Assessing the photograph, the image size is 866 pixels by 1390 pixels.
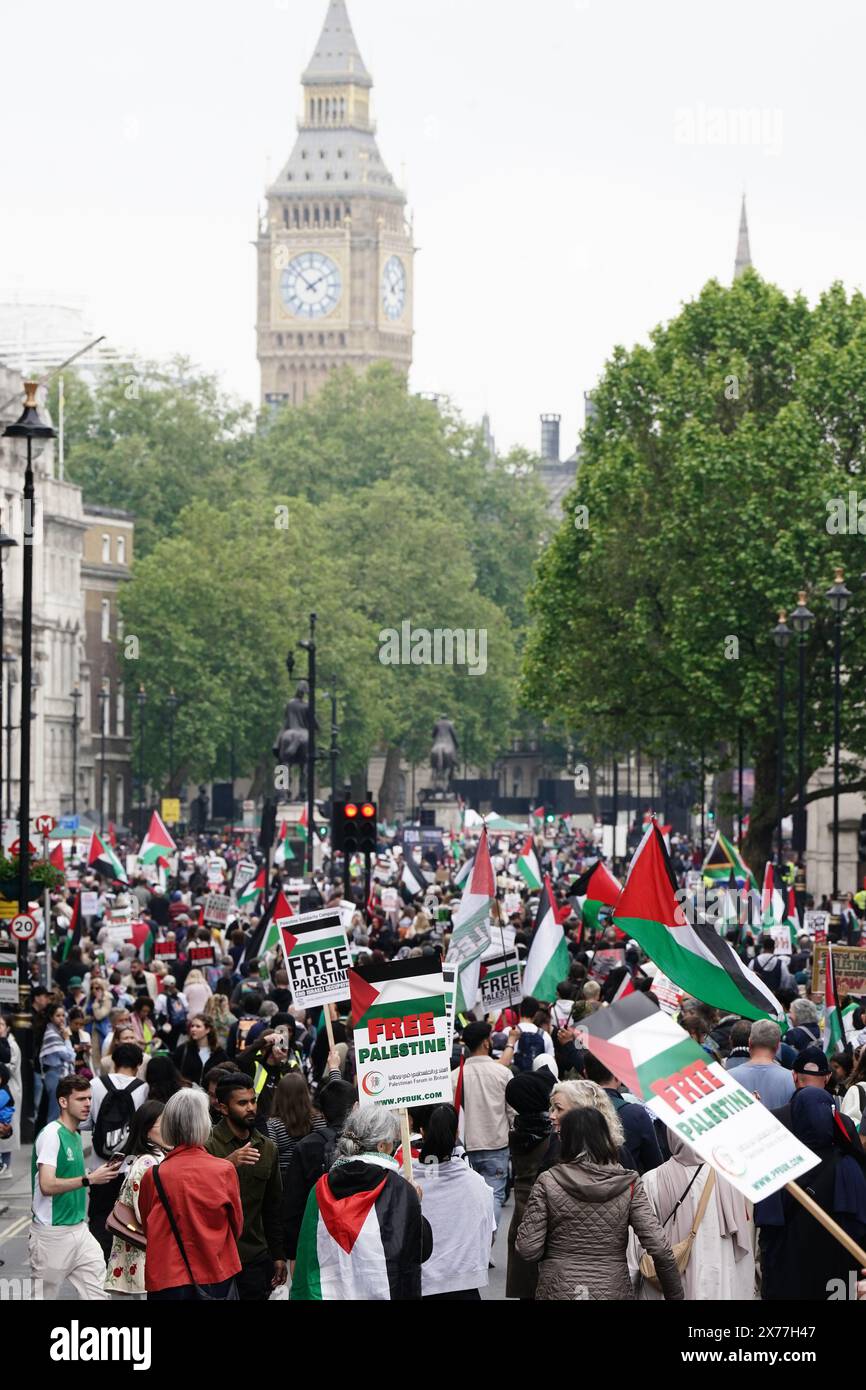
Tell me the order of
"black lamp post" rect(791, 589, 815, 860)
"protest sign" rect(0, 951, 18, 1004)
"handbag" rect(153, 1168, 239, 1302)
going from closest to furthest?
1. "handbag" rect(153, 1168, 239, 1302)
2. "protest sign" rect(0, 951, 18, 1004)
3. "black lamp post" rect(791, 589, 815, 860)

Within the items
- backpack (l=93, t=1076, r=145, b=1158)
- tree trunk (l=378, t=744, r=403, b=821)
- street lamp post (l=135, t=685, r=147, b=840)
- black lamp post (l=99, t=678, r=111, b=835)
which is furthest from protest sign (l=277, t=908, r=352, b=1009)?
tree trunk (l=378, t=744, r=403, b=821)

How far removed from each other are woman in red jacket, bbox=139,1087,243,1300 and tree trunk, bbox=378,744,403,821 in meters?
123

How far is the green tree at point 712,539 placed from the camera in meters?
57.6

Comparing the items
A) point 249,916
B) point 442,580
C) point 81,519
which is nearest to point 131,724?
point 81,519

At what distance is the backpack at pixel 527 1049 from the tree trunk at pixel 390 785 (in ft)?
380

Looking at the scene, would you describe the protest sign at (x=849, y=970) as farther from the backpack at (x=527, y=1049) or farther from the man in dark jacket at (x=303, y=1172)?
the man in dark jacket at (x=303, y=1172)

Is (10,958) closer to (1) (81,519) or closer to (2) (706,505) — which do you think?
(2) (706,505)

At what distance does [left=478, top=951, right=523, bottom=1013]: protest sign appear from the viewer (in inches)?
849

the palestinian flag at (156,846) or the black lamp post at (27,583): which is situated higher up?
the black lamp post at (27,583)

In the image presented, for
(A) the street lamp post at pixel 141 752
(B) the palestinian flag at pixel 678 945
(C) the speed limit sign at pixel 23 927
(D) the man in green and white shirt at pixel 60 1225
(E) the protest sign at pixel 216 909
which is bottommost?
(D) the man in green and white shirt at pixel 60 1225

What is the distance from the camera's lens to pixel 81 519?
347 feet

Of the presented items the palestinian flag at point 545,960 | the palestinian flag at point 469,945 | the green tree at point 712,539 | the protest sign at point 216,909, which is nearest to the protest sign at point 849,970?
the palestinian flag at point 545,960

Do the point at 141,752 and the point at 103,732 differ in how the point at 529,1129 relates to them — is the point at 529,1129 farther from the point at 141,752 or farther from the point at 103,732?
the point at 141,752

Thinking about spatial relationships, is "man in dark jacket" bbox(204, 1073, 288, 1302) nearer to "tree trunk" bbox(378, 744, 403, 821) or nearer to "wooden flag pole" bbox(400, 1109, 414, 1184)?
"wooden flag pole" bbox(400, 1109, 414, 1184)
